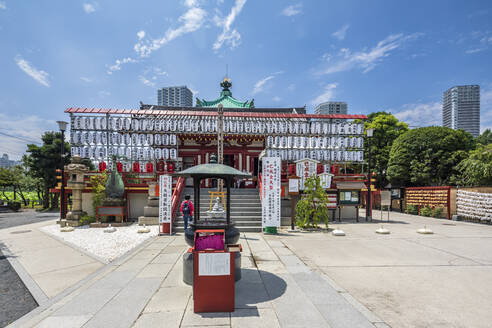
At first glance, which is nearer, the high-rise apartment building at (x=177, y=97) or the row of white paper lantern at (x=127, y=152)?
the row of white paper lantern at (x=127, y=152)

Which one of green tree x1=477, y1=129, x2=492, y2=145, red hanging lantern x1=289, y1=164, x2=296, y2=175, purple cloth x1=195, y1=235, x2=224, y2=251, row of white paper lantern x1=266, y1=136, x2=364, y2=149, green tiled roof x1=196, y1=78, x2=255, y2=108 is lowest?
purple cloth x1=195, y1=235, x2=224, y2=251

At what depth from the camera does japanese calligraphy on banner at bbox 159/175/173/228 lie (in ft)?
33.6

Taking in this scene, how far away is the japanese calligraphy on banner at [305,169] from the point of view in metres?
12.5

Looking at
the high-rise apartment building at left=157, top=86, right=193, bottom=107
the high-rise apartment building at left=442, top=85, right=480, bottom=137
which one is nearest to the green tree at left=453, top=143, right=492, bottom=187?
the high-rise apartment building at left=442, top=85, right=480, bottom=137

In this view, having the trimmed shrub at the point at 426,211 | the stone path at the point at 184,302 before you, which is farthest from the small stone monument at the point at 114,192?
the trimmed shrub at the point at 426,211

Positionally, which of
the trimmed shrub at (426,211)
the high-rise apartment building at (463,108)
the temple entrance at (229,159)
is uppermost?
the high-rise apartment building at (463,108)

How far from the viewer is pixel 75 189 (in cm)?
1274

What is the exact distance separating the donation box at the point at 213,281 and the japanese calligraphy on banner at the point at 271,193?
21.9 feet

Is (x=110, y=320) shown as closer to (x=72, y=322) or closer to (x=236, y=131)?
(x=72, y=322)

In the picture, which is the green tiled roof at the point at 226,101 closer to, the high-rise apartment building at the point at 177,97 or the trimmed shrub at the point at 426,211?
the trimmed shrub at the point at 426,211

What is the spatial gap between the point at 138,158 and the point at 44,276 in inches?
449

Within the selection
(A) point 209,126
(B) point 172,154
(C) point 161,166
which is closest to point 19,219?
(C) point 161,166

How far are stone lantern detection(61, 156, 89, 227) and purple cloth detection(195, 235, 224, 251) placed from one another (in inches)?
453

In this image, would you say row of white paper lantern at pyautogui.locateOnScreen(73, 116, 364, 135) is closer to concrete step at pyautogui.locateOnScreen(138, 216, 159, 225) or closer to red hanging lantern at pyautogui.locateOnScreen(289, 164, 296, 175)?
red hanging lantern at pyautogui.locateOnScreen(289, 164, 296, 175)
